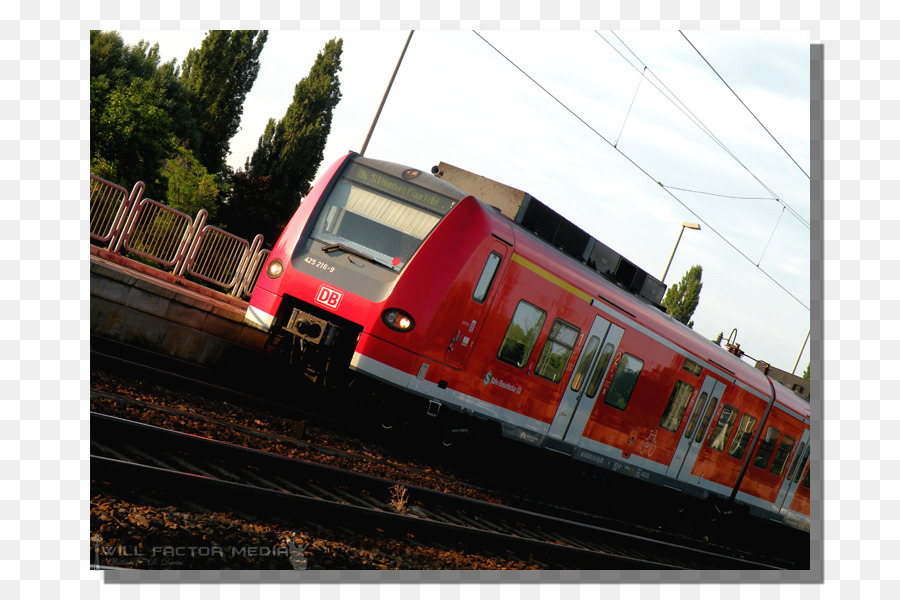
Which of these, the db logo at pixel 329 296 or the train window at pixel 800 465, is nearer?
the db logo at pixel 329 296

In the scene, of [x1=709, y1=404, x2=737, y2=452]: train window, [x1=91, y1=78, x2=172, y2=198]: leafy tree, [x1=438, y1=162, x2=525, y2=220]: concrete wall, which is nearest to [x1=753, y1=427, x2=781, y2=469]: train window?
[x1=709, y1=404, x2=737, y2=452]: train window

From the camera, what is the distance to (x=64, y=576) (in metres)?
3.85

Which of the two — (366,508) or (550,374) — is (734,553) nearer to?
(550,374)

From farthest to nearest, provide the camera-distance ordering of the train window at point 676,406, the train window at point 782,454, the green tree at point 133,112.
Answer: the train window at point 782,454 → the train window at point 676,406 → the green tree at point 133,112

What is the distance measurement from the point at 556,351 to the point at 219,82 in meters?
5.51

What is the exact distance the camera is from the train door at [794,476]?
50.7 ft

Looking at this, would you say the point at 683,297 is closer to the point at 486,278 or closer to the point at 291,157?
the point at 486,278

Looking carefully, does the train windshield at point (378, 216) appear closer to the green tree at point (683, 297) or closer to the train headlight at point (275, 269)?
the train headlight at point (275, 269)

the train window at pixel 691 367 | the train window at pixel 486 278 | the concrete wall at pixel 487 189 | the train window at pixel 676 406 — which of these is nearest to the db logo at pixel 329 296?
the train window at pixel 486 278

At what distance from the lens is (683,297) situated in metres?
12.8

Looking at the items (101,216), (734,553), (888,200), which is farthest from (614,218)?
(734,553)

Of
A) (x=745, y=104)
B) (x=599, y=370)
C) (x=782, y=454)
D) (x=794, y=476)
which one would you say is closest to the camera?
(x=745, y=104)

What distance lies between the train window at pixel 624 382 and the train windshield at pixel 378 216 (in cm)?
385

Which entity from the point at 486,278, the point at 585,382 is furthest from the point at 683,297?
the point at 486,278
